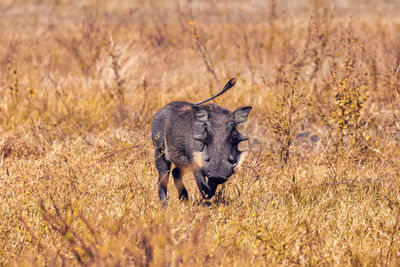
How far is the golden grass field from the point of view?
3.16m

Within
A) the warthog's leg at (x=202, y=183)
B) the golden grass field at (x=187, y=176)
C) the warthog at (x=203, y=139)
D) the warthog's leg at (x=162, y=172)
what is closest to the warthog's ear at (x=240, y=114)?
the warthog at (x=203, y=139)

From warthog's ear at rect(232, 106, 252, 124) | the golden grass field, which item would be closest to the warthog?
warthog's ear at rect(232, 106, 252, 124)

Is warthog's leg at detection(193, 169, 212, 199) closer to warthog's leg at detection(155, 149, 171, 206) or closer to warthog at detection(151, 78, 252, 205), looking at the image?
warthog at detection(151, 78, 252, 205)

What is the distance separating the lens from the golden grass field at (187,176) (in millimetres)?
3160

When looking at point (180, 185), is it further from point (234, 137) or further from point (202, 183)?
point (234, 137)

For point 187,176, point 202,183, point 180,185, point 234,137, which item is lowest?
point 187,176

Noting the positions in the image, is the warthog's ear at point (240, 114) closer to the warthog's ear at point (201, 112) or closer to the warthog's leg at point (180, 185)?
the warthog's ear at point (201, 112)

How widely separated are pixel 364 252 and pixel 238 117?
115 centimetres

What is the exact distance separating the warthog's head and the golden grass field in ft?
1.08

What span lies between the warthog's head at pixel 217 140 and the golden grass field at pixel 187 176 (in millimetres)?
330

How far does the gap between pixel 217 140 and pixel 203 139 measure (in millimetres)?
→ 98

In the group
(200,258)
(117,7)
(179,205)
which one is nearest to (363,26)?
(179,205)

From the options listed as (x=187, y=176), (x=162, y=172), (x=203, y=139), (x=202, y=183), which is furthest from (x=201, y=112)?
(x=187, y=176)

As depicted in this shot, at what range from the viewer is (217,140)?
3.24 meters
